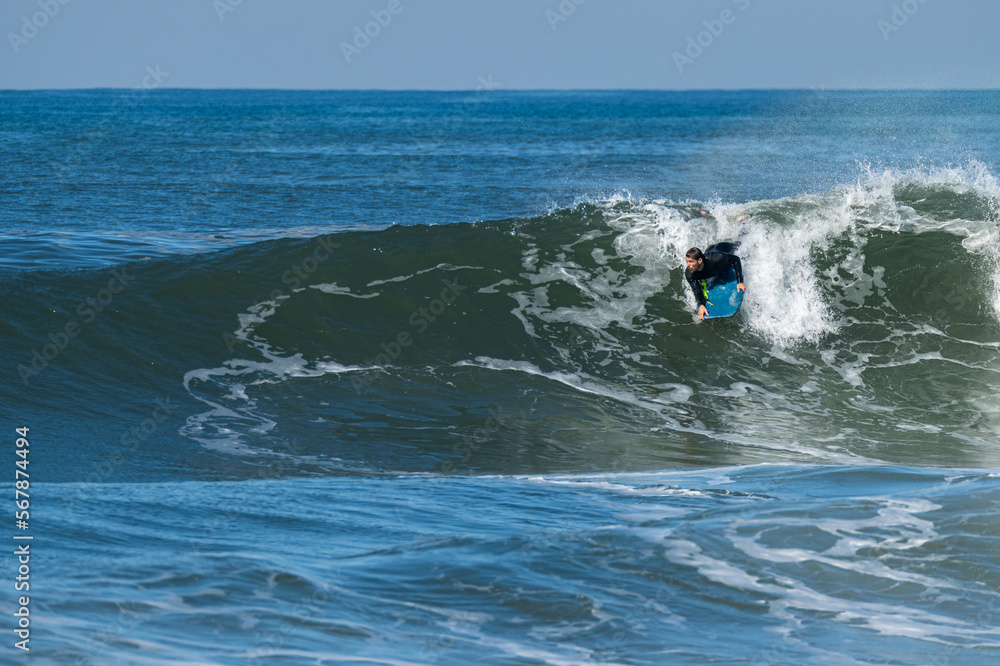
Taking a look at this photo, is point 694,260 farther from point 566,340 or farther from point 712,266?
point 566,340

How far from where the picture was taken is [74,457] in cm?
817

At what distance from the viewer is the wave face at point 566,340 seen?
9.23m

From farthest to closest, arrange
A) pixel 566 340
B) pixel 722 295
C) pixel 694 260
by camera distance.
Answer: pixel 566 340 → pixel 722 295 → pixel 694 260

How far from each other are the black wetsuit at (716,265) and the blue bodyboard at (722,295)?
0.22ft

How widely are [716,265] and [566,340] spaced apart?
221 centimetres

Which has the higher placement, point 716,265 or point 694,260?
point 716,265

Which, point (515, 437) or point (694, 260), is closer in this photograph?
point (515, 437)

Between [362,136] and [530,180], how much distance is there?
1001 inches

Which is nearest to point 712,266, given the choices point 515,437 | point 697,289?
point 697,289

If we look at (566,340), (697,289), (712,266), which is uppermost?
(712,266)

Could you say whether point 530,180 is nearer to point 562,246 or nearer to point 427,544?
point 562,246

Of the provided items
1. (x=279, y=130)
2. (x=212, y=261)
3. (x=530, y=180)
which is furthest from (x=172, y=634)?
(x=279, y=130)

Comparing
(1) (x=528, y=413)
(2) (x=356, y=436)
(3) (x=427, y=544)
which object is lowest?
(3) (x=427, y=544)

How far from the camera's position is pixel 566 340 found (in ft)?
41.0
